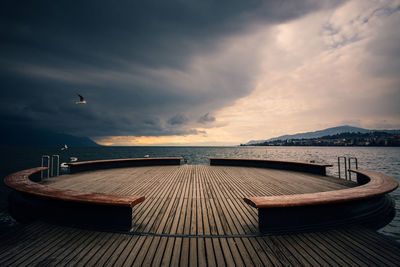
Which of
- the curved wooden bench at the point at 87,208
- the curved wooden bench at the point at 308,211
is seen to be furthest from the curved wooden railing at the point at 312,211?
the curved wooden bench at the point at 87,208

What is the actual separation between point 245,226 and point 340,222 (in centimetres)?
209

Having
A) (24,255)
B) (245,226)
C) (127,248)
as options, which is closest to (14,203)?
(24,255)

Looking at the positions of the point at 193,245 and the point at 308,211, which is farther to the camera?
the point at 308,211

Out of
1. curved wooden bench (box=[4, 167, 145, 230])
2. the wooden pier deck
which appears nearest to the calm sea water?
the wooden pier deck

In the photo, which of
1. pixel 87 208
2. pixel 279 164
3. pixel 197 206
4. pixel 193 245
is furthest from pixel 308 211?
pixel 279 164

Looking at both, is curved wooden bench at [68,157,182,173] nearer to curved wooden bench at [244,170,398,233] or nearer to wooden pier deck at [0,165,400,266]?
wooden pier deck at [0,165,400,266]

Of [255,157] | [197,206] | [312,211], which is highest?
[312,211]

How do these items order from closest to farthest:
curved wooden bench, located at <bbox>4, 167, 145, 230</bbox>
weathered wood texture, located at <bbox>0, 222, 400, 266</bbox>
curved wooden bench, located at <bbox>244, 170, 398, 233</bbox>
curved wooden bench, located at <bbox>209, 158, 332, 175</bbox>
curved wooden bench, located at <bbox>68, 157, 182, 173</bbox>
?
weathered wood texture, located at <bbox>0, 222, 400, 266</bbox> < curved wooden bench, located at <bbox>244, 170, 398, 233</bbox> < curved wooden bench, located at <bbox>4, 167, 145, 230</bbox> < curved wooden bench, located at <bbox>209, 158, 332, 175</bbox> < curved wooden bench, located at <bbox>68, 157, 182, 173</bbox>

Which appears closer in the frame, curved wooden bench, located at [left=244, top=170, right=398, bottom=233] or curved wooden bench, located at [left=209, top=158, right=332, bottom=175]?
curved wooden bench, located at [left=244, top=170, right=398, bottom=233]

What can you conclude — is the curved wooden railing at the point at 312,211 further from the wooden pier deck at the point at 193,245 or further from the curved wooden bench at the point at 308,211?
the wooden pier deck at the point at 193,245

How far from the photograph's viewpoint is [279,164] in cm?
1100

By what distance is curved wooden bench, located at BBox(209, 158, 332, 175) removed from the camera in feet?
29.2

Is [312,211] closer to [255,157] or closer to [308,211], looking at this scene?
[308,211]

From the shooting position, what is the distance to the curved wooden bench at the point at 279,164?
29.2ft
